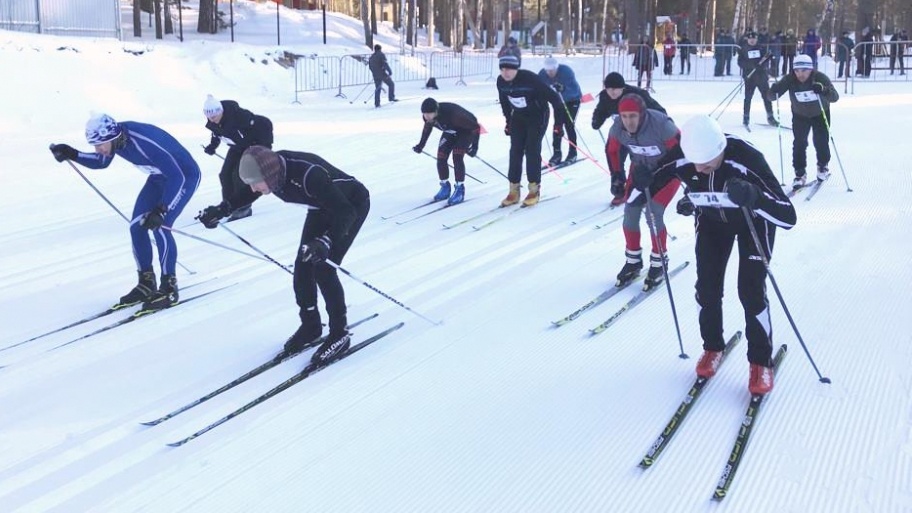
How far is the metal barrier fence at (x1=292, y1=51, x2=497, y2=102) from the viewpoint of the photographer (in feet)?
75.7

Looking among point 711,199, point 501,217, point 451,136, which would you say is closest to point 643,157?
point 711,199

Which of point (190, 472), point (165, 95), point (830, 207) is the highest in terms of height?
point (165, 95)

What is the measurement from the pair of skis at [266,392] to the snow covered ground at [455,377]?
0.20 ft

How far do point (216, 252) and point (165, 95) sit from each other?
1192cm

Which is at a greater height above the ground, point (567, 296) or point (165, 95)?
point (165, 95)

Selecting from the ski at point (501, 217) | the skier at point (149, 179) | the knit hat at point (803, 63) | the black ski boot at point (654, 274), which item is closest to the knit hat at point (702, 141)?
the black ski boot at point (654, 274)

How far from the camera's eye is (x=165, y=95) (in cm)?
1856

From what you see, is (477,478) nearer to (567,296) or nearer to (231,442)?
(231,442)

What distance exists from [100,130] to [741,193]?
4.20 m

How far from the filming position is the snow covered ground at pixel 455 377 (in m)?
3.73

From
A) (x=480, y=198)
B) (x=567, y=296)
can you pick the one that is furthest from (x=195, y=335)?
(x=480, y=198)

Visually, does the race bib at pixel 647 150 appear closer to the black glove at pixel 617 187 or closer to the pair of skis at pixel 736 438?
the black glove at pixel 617 187

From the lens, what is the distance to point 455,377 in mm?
4918

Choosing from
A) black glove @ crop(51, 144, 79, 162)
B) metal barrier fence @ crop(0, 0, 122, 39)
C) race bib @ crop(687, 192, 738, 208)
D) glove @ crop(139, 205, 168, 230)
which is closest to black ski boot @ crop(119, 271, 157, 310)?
glove @ crop(139, 205, 168, 230)
